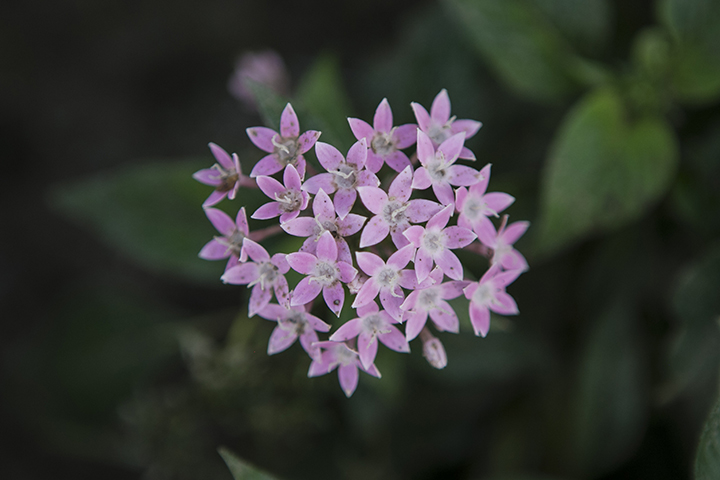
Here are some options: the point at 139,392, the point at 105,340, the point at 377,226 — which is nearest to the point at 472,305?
the point at 377,226

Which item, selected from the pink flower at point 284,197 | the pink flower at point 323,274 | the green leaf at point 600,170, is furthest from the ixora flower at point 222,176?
the green leaf at point 600,170

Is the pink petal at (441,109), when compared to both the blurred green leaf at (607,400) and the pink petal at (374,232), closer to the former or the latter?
the pink petal at (374,232)

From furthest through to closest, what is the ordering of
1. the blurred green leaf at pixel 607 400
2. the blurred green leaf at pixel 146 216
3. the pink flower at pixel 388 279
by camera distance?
the blurred green leaf at pixel 607 400
the blurred green leaf at pixel 146 216
the pink flower at pixel 388 279

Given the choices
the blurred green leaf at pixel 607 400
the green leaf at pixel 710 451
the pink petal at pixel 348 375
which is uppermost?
the pink petal at pixel 348 375

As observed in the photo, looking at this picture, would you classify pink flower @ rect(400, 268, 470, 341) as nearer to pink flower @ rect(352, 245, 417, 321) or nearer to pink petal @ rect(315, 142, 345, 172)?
pink flower @ rect(352, 245, 417, 321)

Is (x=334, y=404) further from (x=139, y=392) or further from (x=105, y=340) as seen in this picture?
(x=105, y=340)

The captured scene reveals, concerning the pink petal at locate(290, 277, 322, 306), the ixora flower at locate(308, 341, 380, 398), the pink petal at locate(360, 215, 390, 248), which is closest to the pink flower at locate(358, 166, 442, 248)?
the pink petal at locate(360, 215, 390, 248)
